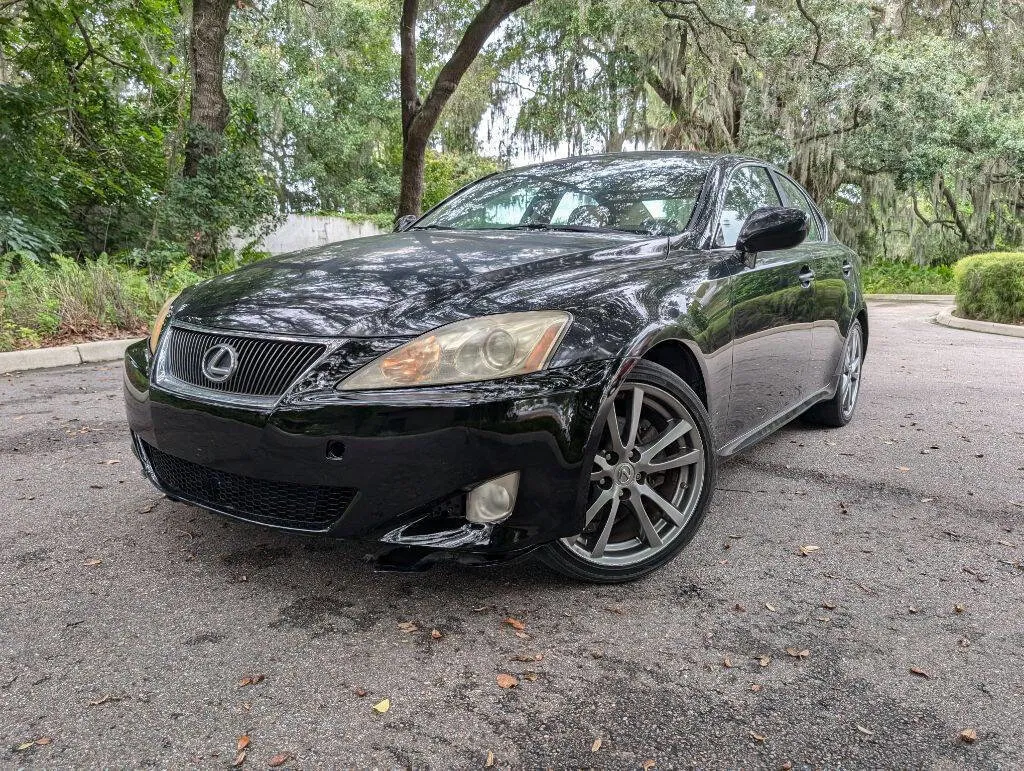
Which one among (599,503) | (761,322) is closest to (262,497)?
(599,503)

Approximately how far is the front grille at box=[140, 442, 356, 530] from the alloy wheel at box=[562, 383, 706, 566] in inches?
28.7

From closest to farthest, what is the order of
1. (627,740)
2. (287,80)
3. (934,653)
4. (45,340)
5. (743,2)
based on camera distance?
1. (627,740)
2. (934,653)
3. (45,340)
4. (743,2)
5. (287,80)

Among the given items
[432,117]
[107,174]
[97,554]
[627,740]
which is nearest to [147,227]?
[107,174]

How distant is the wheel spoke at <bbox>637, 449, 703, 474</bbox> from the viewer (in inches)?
104

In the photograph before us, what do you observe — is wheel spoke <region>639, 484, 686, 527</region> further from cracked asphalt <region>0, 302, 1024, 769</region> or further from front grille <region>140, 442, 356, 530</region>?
front grille <region>140, 442, 356, 530</region>

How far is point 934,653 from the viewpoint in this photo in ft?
7.35

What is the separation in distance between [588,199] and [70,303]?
635 centimetres

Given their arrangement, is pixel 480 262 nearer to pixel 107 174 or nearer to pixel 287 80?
pixel 107 174

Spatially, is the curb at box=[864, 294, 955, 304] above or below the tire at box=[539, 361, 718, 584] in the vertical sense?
below

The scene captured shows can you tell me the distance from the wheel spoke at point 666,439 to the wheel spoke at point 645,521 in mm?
116

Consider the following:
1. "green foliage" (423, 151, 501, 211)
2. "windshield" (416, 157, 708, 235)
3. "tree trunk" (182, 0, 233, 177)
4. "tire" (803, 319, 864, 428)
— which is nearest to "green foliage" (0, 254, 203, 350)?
"tree trunk" (182, 0, 233, 177)

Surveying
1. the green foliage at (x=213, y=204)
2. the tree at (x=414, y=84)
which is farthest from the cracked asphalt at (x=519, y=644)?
the tree at (x=414, y=84)

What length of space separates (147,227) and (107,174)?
1099mm

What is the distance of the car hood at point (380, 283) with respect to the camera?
2.36 meters
